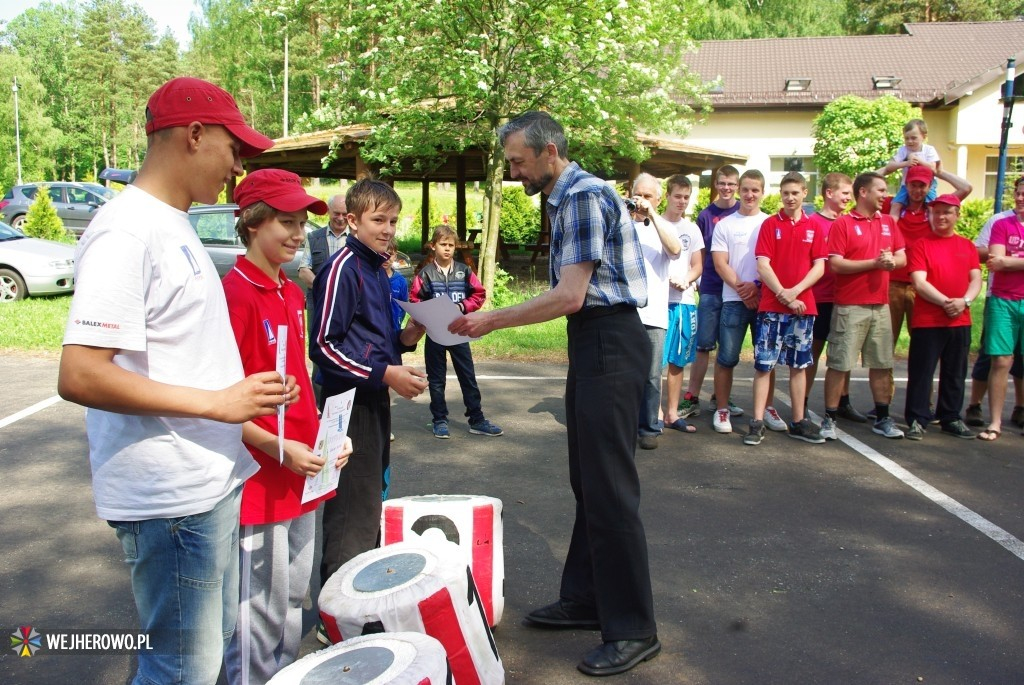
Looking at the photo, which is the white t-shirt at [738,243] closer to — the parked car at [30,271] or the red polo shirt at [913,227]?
the red polo shirt at [913,227]

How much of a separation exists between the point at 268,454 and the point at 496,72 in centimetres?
1159

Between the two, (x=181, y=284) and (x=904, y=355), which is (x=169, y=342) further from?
(x=904, y=355)

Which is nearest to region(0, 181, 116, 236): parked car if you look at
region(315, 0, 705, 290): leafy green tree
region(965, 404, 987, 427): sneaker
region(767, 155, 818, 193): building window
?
region(315, 0, 705, 290): leafy green tree

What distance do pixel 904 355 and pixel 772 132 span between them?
2668 cm

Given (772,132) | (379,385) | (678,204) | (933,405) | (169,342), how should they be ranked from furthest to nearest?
(772,132) → (933,405) → (678,204) → (379,385) → (169,342)

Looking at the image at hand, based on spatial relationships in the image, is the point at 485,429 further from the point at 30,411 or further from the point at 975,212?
the point at 975,212

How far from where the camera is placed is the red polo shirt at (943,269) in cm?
766

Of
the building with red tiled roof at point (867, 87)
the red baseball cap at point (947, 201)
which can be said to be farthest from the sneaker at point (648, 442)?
the building with red tiled roof at point (867, 87)

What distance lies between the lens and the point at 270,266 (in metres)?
3.28

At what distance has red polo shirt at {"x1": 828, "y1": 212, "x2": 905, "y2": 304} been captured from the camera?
7480mm

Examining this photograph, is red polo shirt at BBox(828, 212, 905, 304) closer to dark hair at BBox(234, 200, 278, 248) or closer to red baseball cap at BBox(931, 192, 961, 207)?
red baseball cap at BBox(931, 192, 961, 207)

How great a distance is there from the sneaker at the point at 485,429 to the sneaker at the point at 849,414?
3.21 meters

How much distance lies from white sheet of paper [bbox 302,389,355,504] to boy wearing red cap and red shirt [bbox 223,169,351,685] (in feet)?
0.21

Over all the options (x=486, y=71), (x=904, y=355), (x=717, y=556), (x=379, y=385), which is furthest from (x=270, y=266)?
(x=486, y=71)
